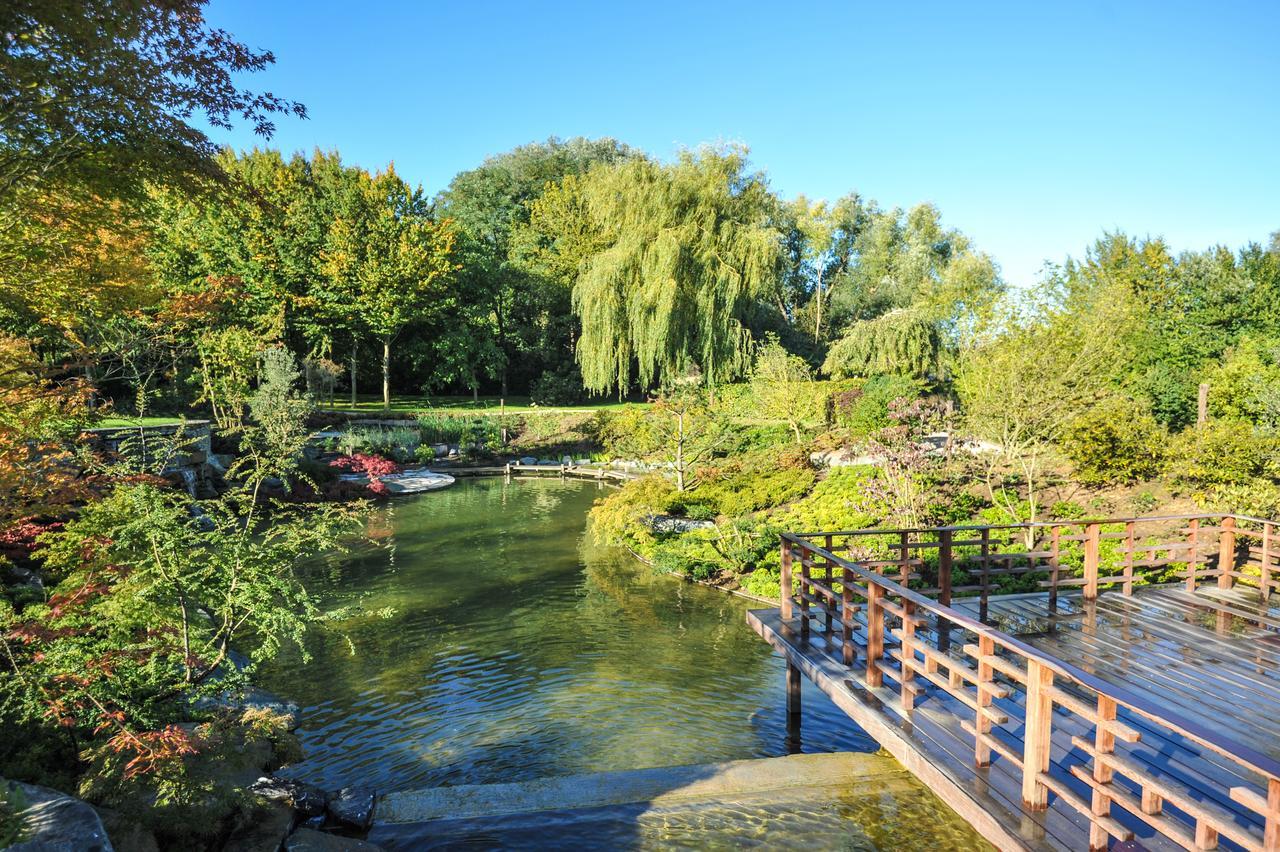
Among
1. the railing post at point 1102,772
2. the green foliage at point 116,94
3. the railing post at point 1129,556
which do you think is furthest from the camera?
the railing post at point 1129,556

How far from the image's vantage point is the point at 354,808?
4750 millimetres

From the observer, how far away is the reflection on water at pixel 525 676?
6102 mm

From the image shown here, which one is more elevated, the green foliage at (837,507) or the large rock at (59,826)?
the green foliage at (837,507)

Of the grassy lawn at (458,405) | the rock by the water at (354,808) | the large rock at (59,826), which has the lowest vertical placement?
the rock by the water at (354,808)

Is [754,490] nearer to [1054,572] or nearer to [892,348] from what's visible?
[1054,572]

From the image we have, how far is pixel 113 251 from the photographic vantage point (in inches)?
275

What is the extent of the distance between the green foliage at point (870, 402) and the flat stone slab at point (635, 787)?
12.4 meters

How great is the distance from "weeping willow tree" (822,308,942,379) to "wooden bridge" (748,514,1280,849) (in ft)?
51.9

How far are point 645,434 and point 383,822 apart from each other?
13.4m

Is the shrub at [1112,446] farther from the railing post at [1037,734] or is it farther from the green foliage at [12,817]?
the green foliage at [12,817]

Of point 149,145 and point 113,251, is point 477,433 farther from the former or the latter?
point 149,145

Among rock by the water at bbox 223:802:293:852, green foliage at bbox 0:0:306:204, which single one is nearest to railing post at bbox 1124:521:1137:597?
rock by the water at bbox 223:802:293:852

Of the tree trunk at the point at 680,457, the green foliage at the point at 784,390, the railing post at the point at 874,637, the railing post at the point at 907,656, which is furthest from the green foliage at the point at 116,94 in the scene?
the green foliage at the point at 784,390

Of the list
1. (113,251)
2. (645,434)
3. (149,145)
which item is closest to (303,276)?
(645,434)
